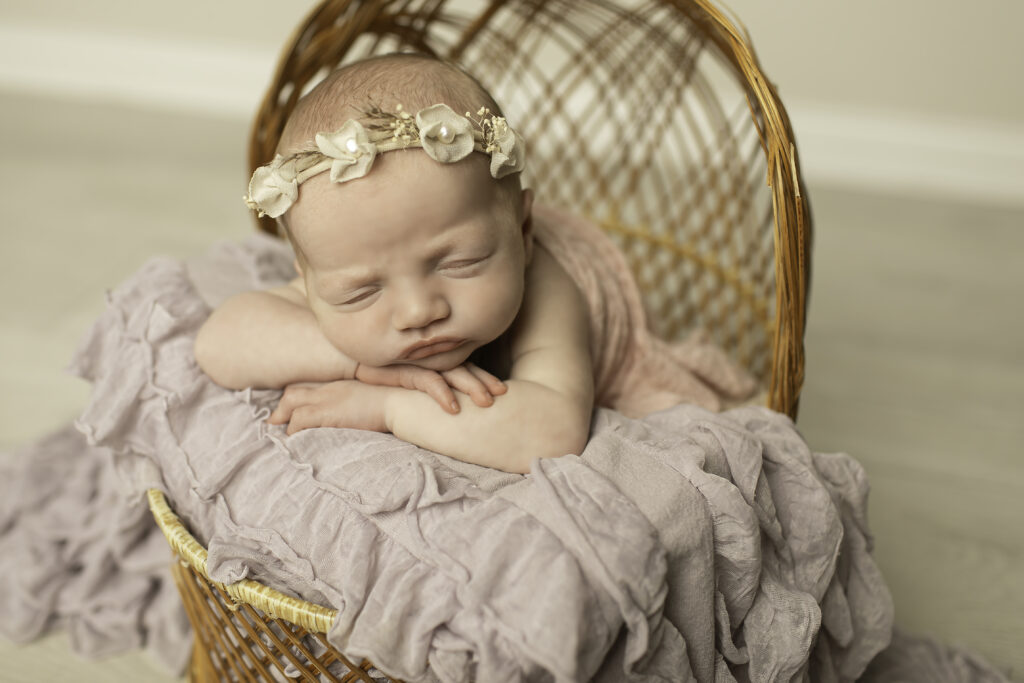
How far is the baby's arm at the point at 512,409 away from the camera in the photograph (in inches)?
36.0

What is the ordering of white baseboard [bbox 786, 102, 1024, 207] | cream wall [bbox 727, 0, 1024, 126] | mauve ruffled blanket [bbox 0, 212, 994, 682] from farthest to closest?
white baseboard [bbox 786, 102, 1024, 207], cream wall [bbox 727, 0, 1024, 126], mauve ruffled blanket [bbox 0, 212, 994, 682]

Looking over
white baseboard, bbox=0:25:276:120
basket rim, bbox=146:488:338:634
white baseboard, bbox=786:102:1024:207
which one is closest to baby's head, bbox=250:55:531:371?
basket rim, bbox=146:488:338:634

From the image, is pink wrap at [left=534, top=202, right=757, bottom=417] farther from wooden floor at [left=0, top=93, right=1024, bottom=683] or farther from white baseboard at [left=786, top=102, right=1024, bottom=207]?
white baseboard at [left=786, top=102, right=1024, bottom=207]

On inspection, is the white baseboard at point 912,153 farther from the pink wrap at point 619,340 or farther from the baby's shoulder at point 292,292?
the baby's shoulder at point 292,292

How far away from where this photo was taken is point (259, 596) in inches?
32.1

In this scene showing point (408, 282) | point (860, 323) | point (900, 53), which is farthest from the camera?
point (900, 53)

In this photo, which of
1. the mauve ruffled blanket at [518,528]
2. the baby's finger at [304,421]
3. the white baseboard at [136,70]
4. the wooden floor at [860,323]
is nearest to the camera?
the mauve ruffled blanket at [518,528]

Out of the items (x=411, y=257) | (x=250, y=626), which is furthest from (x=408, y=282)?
(x=250, y=626)

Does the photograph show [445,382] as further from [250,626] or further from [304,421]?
[250,626]

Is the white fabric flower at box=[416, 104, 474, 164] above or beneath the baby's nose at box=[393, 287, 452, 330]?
above

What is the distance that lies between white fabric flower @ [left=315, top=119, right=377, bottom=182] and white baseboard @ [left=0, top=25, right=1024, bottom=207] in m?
1.83

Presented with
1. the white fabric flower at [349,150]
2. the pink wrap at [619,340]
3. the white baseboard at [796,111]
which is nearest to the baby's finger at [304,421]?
the white fabric flower at [349,150]

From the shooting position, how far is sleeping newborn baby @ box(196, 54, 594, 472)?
2.76 feet

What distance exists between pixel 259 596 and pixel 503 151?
1.56 ft
